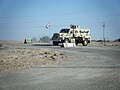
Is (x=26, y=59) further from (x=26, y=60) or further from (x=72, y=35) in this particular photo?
(x=72, y=35)

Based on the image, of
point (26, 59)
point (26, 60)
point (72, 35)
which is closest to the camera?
point (26, 60)

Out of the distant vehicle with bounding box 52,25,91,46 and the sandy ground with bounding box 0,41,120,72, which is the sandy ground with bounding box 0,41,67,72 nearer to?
the sandy ground with bounding box 0,41,120,72

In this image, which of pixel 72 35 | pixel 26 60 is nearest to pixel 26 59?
pixel 26 60

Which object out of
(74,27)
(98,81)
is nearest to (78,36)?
(74,27)

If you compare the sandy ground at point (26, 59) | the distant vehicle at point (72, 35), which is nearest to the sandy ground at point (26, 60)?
the sandy ground at point (26, 59)

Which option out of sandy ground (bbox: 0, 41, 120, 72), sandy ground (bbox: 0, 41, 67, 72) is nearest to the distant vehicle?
sandy ground (bbox: 0, 41, 120, 72)

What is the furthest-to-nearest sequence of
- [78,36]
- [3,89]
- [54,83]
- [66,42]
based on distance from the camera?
[78,36]
[66,42]
[54,83]
[3,89]

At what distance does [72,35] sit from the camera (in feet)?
144

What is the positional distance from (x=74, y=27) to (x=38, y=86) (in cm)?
3520

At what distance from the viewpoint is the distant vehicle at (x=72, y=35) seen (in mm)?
41900

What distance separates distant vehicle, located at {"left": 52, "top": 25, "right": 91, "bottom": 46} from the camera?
137ft

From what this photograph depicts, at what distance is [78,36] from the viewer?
147 ft

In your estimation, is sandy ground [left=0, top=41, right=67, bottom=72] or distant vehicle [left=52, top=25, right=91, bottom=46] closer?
sandy ground [left=0, top=41, right=67, bottom=72]

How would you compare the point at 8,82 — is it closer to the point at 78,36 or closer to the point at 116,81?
the point at 116,81
